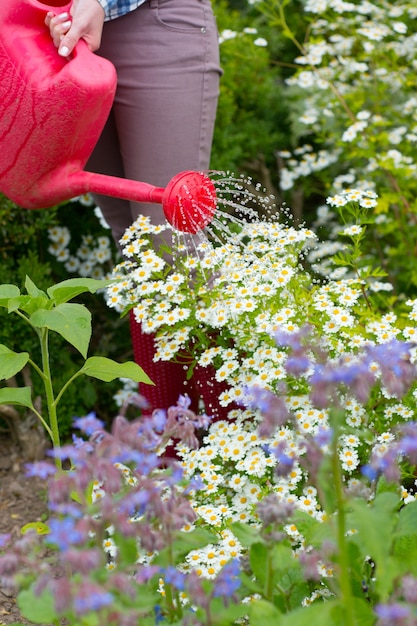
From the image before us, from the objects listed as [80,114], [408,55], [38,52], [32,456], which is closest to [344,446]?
[80,114]

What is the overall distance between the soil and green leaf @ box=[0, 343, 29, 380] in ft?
2.80

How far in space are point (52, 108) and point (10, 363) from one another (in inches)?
23.0

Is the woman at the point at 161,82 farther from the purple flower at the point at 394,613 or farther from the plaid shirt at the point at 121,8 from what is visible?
the purple flower at the point at 394,613

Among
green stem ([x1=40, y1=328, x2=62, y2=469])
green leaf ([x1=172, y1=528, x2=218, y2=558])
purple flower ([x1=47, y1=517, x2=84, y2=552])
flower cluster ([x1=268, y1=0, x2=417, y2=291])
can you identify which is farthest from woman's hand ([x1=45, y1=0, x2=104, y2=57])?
flower cluster ([x1=268, y1=0, x2=417, y2=291])

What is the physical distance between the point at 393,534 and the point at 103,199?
144 cm

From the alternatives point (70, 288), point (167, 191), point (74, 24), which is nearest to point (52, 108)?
point (74, 24)

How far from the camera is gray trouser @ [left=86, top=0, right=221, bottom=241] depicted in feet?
6.97

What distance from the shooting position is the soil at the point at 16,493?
8.11 feet

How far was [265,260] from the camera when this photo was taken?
199 centimetres

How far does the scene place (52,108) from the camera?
6.16ft

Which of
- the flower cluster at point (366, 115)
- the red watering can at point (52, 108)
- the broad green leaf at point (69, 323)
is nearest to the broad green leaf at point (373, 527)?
the broad green leaf at point (69, 323)

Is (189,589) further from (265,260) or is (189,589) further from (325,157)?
(325,157)

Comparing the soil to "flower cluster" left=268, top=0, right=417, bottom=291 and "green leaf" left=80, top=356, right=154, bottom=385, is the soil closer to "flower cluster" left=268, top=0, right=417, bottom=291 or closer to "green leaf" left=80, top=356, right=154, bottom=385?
"green leaf" left=80, top=356, right=154, bottom=385

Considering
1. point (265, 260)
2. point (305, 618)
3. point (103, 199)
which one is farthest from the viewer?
point (103, 199)
